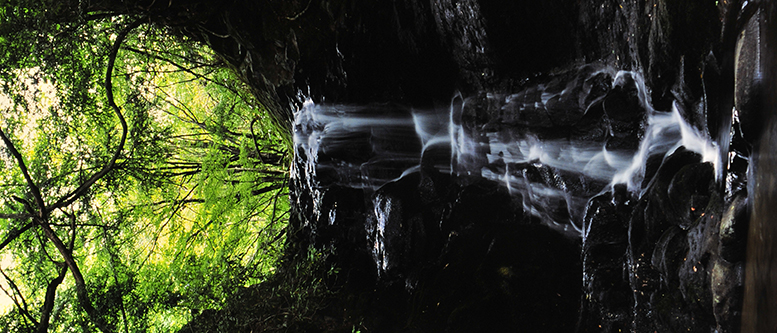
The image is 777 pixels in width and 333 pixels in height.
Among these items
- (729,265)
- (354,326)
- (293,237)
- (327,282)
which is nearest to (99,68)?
(293,237)

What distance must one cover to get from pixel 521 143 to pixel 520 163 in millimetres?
164

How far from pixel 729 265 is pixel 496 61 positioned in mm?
2129

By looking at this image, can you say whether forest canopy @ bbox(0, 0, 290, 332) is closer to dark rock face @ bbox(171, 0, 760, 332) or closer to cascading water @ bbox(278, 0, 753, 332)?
dark rock face @ bbox(171, 0, 760, 332)

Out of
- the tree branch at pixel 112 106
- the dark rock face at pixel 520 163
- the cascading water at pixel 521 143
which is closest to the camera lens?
the dark rock face at pixel 520 163

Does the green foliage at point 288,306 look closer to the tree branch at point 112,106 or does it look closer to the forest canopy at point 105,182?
the forest canopy at point 105,182

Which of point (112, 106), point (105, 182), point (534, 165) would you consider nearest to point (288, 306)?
point (112, 106)

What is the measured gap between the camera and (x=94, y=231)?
584 centimetres

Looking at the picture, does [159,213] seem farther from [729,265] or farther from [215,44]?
[729,265]

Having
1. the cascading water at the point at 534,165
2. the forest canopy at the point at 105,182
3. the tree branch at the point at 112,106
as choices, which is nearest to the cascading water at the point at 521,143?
the cascading water at the point at 534,165

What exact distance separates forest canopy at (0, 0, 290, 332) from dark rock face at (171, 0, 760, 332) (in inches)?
43.9

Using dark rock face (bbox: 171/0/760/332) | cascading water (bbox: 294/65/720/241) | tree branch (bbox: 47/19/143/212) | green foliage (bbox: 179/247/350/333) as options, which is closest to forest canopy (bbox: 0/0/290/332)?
tree branch (bbox: 47/19/143/212)

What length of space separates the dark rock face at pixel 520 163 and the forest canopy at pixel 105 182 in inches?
43.9

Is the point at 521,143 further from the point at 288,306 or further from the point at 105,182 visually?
the point at 105,182

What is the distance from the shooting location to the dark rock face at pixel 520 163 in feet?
6.96
